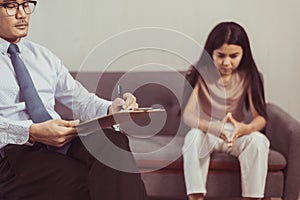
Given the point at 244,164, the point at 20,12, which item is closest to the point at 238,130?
the point at 244,164

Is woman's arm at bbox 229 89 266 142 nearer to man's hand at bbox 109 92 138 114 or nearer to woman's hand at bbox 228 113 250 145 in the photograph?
woman's hand at bbox 228 113 250 145

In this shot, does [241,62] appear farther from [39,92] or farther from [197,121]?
[39,92]

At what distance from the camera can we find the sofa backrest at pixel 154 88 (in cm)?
255

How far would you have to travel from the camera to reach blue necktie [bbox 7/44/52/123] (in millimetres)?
1662

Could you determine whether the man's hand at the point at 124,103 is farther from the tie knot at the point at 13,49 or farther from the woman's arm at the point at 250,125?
the woman's arm at the point at 250,125

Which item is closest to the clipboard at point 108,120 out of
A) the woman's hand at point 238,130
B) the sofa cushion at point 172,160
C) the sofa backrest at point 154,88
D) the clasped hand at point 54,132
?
the clasped hand at point 54,132

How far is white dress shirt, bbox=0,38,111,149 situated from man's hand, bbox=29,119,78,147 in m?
0.03

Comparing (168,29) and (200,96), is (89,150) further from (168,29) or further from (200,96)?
(168,29)

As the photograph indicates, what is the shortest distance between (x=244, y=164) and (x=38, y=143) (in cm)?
90

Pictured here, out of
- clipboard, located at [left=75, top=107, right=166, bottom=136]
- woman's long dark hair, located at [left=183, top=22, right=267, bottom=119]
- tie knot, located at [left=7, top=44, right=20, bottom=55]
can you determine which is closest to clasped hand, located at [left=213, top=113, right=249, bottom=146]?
woman's long dark hair, located at [left=183, top=22, right=267, bottom=119]

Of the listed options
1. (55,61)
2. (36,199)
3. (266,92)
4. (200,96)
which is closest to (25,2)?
(55,61)

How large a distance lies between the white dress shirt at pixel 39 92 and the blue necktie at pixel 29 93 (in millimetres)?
14

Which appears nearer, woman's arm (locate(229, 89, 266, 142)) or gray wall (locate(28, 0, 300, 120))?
woman's arm (locate(229, 89, 266, 142))

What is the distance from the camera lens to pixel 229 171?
2275 millimetres
